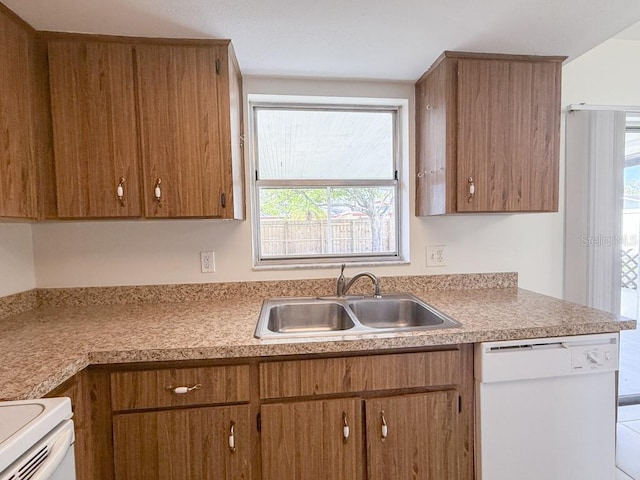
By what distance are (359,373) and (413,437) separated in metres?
0.36

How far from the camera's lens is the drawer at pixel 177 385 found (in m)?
1.11

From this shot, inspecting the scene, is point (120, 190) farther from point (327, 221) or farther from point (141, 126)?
point (327, 221)

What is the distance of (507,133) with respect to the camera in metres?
1.59

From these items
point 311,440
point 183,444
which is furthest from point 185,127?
point 311,440

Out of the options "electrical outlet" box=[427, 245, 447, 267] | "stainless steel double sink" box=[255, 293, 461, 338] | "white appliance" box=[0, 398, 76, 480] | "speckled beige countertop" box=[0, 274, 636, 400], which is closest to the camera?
"white appliance" box=[0, 398, 76, 480]

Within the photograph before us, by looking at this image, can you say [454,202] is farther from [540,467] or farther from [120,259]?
[120,259]

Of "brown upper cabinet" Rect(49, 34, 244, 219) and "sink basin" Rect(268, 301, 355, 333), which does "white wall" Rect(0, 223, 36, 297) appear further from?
"sink basin" Rect(268, 301, 355, 333)

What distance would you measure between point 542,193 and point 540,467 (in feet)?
4.16

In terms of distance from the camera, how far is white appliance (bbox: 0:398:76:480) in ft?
2.07

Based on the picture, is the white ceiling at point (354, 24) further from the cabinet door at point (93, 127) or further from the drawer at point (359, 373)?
the drawer at point (359, 373)

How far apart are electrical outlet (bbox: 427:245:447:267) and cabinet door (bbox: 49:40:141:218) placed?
5.42 feet

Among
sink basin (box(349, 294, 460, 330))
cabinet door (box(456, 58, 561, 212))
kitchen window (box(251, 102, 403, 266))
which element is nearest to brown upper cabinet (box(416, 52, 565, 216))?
cabinet door (box(456, 58, 561, 212))

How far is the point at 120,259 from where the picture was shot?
1734 mm

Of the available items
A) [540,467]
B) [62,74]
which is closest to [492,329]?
[540,467]
